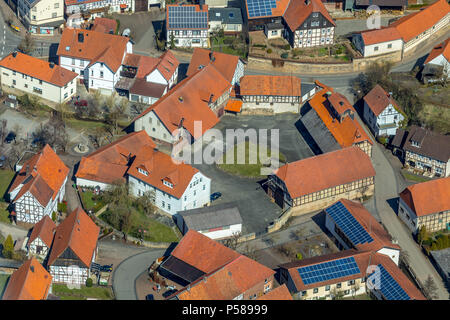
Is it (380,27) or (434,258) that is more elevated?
(380,27)

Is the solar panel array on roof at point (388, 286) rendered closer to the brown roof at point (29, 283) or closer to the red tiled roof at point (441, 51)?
the brown roof at point (29, 283)

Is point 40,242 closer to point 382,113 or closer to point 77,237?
point 77,237

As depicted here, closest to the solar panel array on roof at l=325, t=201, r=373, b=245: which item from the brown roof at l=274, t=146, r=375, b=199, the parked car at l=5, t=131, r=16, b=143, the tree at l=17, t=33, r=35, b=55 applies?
the brown roof at l=274, t=146, r=375, b=199

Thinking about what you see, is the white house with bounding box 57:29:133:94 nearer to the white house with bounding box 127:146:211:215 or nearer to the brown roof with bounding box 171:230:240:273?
the white house with bounding box 127:146:211:215

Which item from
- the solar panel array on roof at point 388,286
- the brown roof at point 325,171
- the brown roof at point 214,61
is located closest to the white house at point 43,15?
the brown roof at point 214,61
